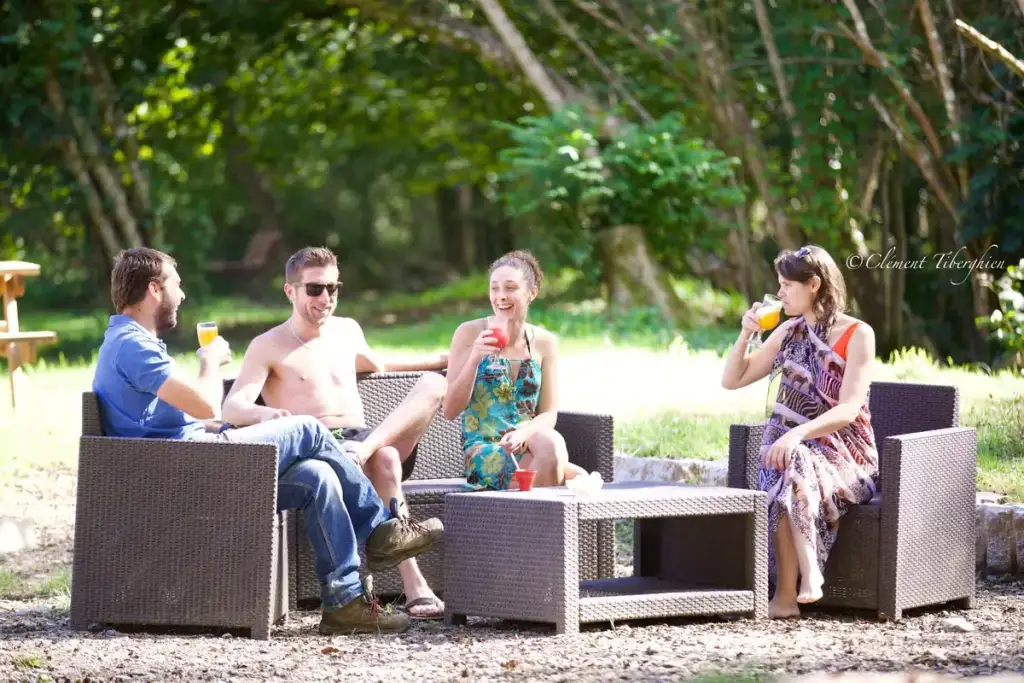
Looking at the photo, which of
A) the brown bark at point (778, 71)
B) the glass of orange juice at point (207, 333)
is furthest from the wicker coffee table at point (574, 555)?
the brown bark at point (778, 71)

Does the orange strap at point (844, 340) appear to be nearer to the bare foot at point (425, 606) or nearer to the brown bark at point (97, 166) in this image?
the bare foot at point (425, 606)

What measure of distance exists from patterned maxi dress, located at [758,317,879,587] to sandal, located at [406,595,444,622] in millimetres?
1125

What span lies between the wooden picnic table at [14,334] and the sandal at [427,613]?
428 centimetres

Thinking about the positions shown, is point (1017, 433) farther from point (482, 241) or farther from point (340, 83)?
point (482, 241)

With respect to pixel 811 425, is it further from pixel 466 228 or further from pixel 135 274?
pixel 466 228

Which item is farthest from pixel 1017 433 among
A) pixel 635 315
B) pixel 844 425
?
pixel 635 315

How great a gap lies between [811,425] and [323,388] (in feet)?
5.61

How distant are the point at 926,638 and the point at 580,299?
33.3 feet

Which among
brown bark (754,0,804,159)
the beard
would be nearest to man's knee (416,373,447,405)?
the beard

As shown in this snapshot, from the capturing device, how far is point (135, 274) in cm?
458

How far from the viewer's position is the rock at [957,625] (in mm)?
4562

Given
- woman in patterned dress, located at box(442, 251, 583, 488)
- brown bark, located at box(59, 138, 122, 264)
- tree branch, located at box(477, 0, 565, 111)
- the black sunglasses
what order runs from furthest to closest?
brown bark, located at box(59, 138, 122, 264)
tree branch, located at box(477, 0, 565, 111)
the black sunglasses
woman in patterned dress, located at box(442, 251, 583, 488)

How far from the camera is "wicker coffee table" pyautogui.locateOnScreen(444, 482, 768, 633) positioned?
175 inches

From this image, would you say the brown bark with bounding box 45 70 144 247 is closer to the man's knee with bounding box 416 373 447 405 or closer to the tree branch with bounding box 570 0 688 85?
the tree branch with bounding box 570 0 688 85
